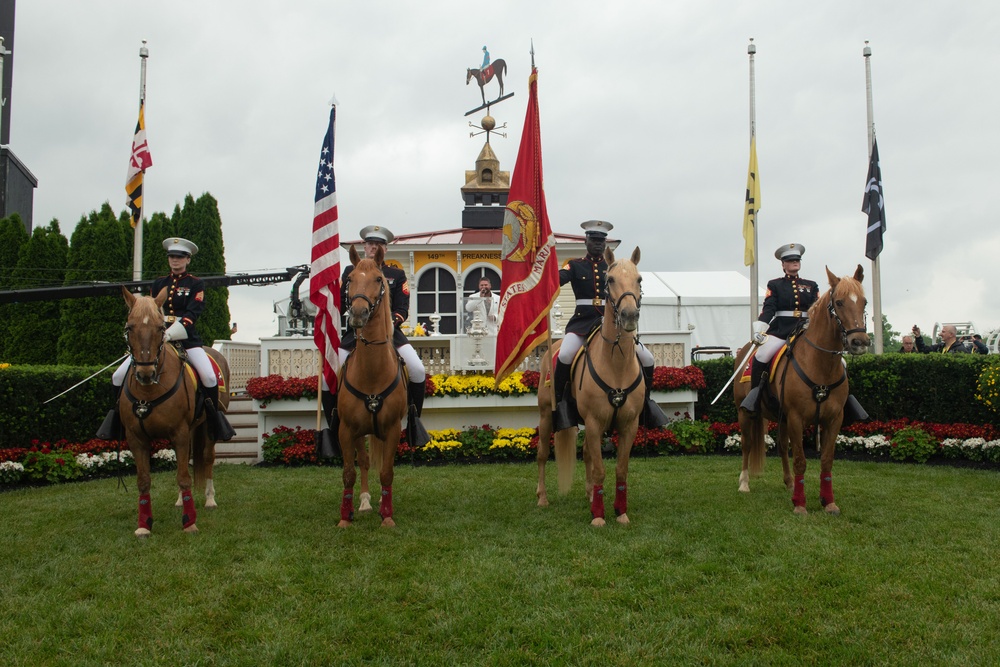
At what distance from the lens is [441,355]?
16953 mm

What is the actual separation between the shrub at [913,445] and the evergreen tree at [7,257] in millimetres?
24274

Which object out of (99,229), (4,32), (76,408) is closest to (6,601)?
(76,408)

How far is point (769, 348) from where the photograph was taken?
9219 mm

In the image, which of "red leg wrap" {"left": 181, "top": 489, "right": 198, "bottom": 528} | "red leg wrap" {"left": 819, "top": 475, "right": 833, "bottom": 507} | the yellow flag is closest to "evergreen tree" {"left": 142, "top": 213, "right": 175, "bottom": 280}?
the yellow flag

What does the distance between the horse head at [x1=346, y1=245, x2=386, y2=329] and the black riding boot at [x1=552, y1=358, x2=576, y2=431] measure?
2.40m

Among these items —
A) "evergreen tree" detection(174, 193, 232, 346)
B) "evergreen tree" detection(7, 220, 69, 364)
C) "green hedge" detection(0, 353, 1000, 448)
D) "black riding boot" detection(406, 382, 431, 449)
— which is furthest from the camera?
"evergreen tree" detection(174, 193, 232, 346)

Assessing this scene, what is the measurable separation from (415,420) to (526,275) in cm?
225

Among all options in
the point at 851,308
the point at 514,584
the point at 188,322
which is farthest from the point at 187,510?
the point at 851,308

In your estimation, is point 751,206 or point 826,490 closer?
point 826,490

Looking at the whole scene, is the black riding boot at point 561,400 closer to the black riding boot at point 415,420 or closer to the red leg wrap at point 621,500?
the red leg wrap at point 621,500

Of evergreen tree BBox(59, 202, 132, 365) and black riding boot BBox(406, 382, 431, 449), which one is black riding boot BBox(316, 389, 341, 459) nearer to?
black riding boot BBox(406, 382, 431, 449)

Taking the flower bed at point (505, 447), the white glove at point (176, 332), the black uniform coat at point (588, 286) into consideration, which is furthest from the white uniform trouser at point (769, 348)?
the white glove at point (176, 332)

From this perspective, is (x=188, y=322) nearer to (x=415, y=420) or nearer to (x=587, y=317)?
(x=415, y=420)

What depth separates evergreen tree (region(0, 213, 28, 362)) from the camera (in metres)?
22.8
